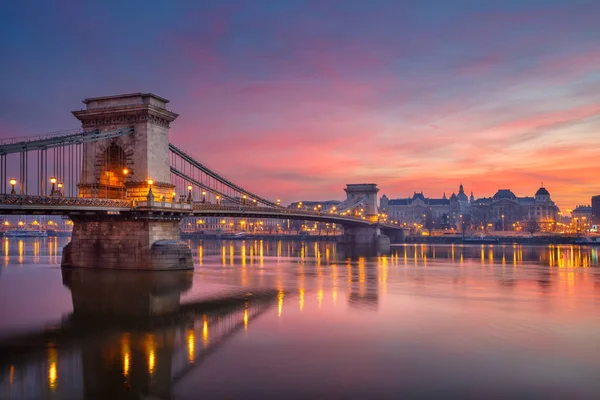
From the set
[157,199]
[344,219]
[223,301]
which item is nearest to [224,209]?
[157,199]

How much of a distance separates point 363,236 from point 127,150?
80.3 m

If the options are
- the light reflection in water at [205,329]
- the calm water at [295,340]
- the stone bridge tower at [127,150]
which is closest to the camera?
the calm water at [295,340]

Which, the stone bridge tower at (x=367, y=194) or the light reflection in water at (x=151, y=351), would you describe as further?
the stone bridge tower at (x=367, y=194)

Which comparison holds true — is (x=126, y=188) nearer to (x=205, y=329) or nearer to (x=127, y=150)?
(x=127, y=150)

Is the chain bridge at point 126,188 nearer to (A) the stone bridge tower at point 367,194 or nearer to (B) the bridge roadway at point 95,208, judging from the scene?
(B) the bridge roadway at point 95,208

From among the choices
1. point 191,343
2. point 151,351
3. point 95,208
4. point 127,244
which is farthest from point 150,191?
point 151,351

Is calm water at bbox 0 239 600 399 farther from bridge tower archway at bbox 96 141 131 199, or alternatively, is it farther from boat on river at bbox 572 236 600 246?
boat on river at bbox 572 236 600 246

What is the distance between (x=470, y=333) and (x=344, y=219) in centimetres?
8175

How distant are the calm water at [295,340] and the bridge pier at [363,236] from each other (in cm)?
7783

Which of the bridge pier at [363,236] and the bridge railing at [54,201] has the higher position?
the bridge railing at [54,201]

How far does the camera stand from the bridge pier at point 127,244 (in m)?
44.2

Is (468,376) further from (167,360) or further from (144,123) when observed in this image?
(144,123)

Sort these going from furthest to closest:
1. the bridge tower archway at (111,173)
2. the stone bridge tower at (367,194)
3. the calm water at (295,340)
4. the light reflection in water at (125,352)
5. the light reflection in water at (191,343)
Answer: the stone bridge tower at (367,194)
the bridge tower archway at (111,173)
the light reflection in water at (191,343)
the light reflection in water at (125,352)
the calm water at (295,340)

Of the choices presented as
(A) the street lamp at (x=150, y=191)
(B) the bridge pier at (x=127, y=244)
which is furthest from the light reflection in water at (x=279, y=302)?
(A) the street lamp at (x=150, y=191)
